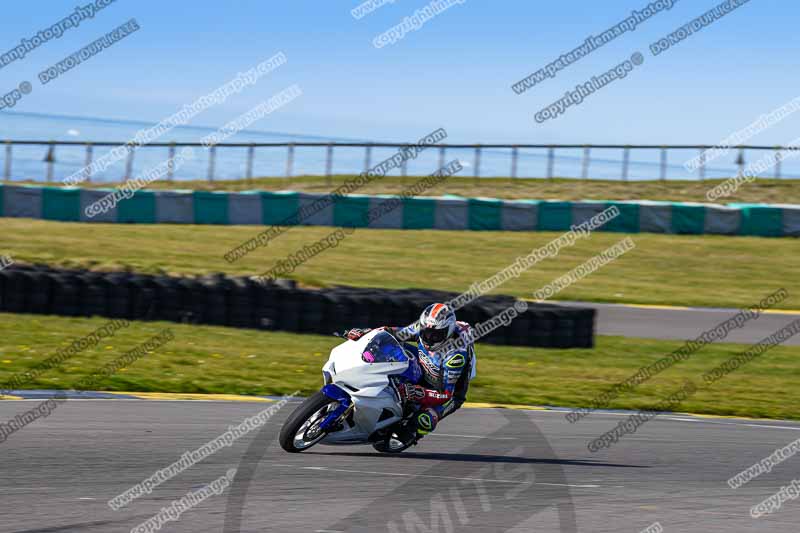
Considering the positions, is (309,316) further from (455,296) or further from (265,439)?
(265,439)

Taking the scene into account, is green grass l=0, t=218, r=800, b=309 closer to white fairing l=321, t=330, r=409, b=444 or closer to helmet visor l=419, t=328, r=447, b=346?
helmet visor l=419, t=328, r=447, b=346

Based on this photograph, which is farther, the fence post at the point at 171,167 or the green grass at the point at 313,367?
the fence post at the point at 171,167

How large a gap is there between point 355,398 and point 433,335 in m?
0.94

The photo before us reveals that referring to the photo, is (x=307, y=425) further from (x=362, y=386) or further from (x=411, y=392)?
(x=411, y=392)

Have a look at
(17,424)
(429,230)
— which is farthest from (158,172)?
(17,424)

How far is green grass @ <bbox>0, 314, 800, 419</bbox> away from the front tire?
4.26 meters

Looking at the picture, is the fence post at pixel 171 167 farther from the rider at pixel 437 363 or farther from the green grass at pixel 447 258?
the rider at pixel 437 363

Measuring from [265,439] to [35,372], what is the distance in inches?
193

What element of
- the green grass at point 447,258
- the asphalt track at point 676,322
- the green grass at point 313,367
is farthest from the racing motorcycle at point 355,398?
the green grass at point 447,258

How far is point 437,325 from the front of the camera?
9102mm

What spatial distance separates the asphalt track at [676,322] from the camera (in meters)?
19.2

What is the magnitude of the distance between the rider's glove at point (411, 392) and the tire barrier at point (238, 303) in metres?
7.17

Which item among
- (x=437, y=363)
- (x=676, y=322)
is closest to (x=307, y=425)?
(x=437, y=363)

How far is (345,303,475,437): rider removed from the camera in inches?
360
